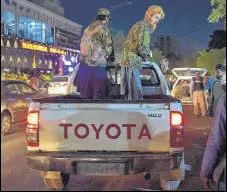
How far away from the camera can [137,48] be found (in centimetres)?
679

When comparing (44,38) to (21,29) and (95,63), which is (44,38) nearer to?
(21,29)

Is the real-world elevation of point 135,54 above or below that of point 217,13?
below

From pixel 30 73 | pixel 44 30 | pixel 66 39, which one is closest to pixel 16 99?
pixel 30 73

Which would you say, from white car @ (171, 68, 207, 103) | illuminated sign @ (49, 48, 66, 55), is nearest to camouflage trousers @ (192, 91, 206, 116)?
white car @ (171, 68, 207, 103)

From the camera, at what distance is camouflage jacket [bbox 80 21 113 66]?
22.3 ft

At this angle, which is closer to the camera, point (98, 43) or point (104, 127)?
point (104, 127)

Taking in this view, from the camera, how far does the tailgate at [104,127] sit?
4906 mm

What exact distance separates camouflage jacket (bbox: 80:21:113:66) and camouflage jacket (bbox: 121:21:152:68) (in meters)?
0.29

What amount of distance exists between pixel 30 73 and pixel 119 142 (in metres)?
A: 8.58

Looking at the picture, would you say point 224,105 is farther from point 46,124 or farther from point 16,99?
point 16,99

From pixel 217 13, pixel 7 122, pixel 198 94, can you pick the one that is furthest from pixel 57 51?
pixel 7 122

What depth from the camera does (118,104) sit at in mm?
4906

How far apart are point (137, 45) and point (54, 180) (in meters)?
2.32

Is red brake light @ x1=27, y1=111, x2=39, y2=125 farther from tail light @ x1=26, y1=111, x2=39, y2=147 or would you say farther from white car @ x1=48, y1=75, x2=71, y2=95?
white car @ x1=48, y1=75, x2=71, y2=95
